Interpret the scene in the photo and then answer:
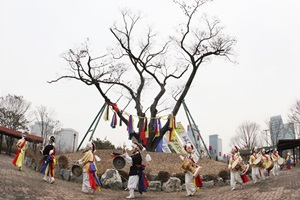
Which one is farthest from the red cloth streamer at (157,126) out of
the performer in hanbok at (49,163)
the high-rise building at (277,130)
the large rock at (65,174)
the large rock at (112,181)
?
the high-rise building at (277,130)

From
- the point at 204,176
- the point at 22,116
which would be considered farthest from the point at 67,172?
the point at 22,116

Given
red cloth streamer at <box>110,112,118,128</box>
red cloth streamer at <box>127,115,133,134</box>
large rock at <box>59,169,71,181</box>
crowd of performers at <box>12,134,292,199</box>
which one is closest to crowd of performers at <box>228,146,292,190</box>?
crowd of performers at <box>12,134,292,199</box>

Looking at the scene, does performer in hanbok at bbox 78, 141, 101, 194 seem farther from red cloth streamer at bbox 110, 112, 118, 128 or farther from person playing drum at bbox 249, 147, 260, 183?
red cloth streamer at bbox 110, 112, 118, 128

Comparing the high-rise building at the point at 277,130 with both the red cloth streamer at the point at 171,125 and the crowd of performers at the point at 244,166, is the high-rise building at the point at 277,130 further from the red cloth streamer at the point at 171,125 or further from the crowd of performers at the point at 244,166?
the crowd of performers at the point at 244,166

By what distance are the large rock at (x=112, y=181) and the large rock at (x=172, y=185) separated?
7.05 ft

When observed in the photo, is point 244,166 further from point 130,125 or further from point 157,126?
point 130,125

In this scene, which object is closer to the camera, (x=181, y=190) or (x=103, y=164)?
(x=181, y=190)

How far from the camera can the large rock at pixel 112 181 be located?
14.0 metres

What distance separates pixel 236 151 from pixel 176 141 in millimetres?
12789

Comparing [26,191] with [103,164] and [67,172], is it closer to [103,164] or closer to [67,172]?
[67,172]

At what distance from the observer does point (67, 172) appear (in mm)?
15211

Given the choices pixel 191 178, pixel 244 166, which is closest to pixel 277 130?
pixel 244 166

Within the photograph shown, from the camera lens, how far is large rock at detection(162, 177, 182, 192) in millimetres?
14508

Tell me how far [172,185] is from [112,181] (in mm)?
2910
